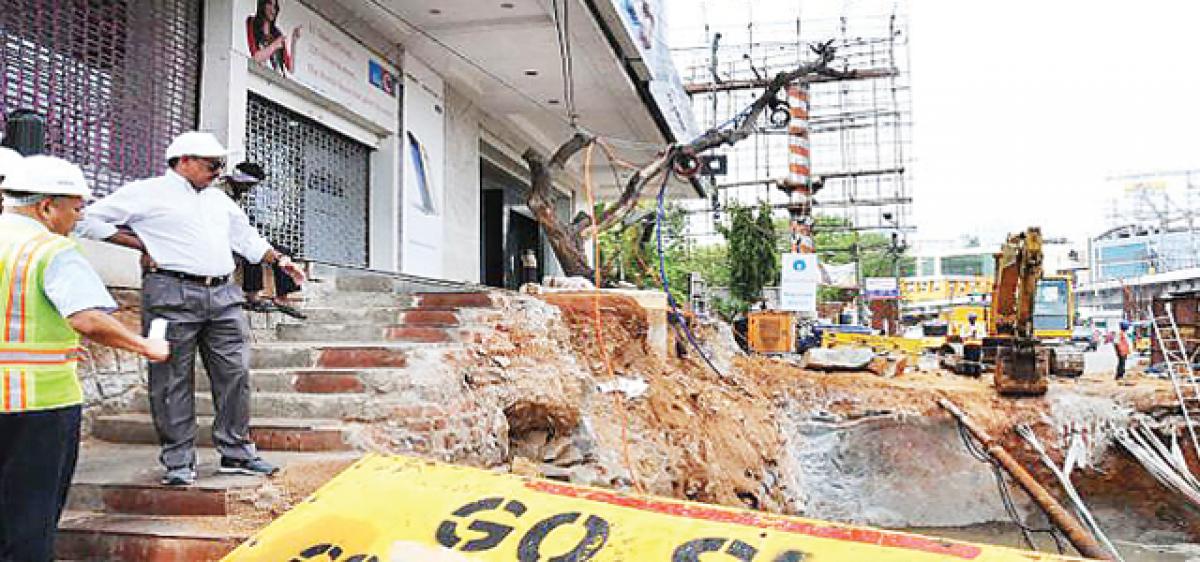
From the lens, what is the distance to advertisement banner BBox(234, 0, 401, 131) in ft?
24.3

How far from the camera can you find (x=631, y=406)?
7.57m

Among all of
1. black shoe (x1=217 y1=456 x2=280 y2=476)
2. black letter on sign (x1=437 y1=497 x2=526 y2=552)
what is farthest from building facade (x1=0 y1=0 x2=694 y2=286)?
black letter on sign (x1=437 y1=497 x2=526 y2=552)

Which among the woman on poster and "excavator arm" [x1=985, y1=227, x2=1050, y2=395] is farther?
"excavator arm" [x1=985, y1=227, x2=1050, y2=395]

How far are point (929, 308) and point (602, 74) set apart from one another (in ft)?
102

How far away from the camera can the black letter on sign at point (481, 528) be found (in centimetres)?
275

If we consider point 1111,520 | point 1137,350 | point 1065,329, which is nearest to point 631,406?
point 1111,520

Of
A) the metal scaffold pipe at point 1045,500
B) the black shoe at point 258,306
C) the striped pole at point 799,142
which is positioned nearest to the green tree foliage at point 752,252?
the striped pole at point 799,142

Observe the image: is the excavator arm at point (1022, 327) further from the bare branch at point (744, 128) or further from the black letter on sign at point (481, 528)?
the black letter on sign at point (481, 528)

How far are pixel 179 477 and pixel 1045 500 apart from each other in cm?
737

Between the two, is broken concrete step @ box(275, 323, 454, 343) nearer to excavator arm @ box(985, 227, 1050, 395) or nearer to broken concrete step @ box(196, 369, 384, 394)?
broken concrete step @ box(196, 369, 384, 394)

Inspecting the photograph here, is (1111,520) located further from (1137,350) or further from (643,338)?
(1137,350)

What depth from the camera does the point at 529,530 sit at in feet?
9.12

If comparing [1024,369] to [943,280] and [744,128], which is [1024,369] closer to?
[744,128]

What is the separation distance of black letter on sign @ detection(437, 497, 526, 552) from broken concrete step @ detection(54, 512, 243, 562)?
1007 mm
